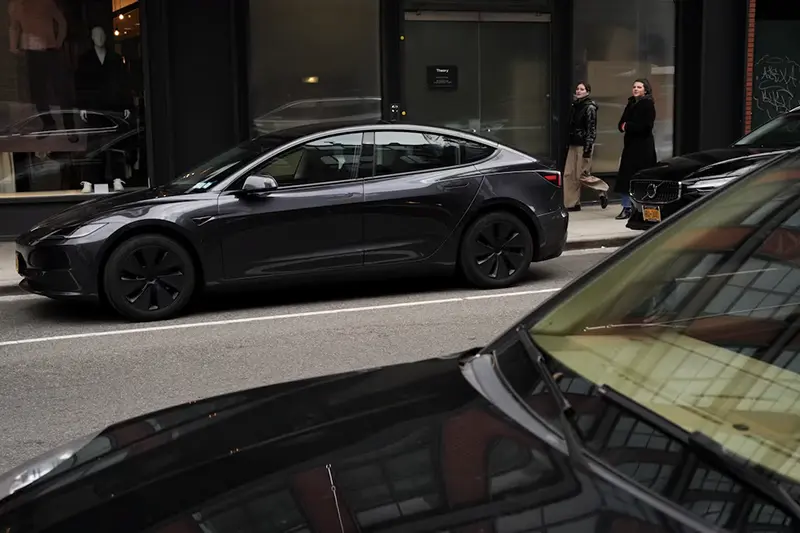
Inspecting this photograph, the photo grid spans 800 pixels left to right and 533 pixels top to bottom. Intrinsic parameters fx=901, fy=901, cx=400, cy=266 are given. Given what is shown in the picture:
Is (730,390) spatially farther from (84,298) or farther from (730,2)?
(730,2)

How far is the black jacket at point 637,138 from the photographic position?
41.4 feet

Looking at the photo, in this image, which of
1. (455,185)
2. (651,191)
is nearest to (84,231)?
(455,185)

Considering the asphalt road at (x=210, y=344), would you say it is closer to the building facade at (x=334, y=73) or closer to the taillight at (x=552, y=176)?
the taillight at (x=552, y=176)

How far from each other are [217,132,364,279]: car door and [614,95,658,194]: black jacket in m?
5.71

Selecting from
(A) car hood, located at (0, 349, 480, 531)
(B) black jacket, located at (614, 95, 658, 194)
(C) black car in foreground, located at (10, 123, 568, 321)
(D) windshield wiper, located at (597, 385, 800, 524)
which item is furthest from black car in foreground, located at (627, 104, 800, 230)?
(D) windshield wiper, located at (597, 385, 800, 524)

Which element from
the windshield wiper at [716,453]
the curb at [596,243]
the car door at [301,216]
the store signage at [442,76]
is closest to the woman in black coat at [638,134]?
the curb at [596,243]

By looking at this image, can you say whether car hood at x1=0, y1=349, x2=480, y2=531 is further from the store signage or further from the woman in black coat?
the store signage

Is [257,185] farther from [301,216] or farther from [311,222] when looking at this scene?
[311,222]

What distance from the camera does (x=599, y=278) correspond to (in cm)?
270

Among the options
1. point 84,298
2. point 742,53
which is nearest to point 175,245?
point 84,298

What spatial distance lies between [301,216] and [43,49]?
6.37 meters

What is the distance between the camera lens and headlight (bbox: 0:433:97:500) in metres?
2.23

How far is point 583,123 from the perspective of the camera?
13172 mm

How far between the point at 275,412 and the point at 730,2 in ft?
47.2
